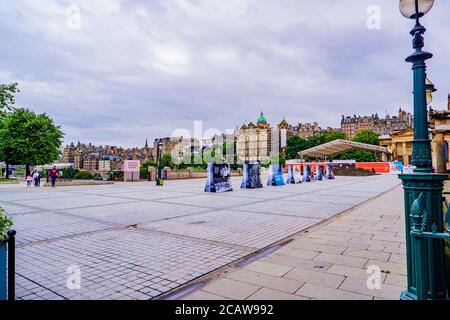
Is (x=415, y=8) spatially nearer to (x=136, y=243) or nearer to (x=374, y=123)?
(x=136, y=243)

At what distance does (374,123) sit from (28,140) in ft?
561

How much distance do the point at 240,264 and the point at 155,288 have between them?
60.1 inches

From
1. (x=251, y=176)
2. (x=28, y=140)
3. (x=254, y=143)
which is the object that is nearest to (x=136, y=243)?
(x=251, y=176)

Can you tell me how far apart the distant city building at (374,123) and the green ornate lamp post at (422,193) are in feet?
562

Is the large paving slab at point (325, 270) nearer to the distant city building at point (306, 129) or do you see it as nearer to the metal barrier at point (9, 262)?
the metal barrier at point (9, 262)

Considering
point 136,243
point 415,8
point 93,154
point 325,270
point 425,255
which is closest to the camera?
point 425,255

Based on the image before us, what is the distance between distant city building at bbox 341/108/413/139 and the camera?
15750cm

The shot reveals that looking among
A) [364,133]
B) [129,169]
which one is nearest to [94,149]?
[364,133]

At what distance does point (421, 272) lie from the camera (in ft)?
9.11

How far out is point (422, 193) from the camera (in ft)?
9.45

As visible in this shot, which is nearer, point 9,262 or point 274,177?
point 9,262

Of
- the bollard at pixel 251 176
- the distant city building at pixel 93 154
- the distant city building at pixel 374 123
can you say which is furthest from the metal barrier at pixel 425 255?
the distant city building at pixel 374 123

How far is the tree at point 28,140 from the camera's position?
34.3m

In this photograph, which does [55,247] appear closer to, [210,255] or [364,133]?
[210,255]
